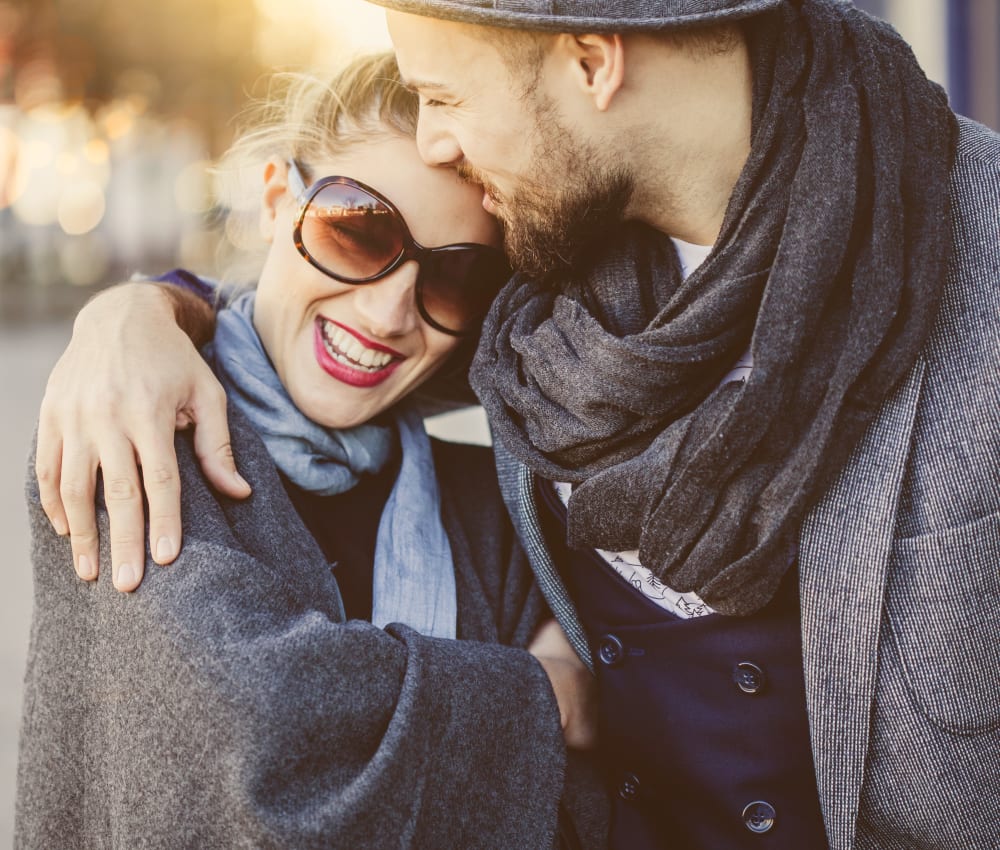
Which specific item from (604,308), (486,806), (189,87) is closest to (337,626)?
(486,806)

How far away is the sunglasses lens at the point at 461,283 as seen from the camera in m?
2.13

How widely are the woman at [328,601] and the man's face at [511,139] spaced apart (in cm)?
11

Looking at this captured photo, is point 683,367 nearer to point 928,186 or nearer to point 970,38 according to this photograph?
point 928,186

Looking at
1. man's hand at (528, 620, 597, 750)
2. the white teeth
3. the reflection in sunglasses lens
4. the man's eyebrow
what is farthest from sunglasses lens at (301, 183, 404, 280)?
man's hand at (528, 620, 597, 750)

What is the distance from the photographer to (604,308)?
2057 millimetres

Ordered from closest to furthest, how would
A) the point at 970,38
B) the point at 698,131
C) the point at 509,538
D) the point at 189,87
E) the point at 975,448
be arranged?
the point at 975,448 < the point at 698,131 < the point at 509,538 < the point at 970,38 < the point at 189,87

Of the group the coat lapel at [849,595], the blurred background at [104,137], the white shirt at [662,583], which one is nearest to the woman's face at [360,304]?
the white shirt at [662,583]

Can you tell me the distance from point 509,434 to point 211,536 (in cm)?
63

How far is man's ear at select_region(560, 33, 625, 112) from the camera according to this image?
189cm

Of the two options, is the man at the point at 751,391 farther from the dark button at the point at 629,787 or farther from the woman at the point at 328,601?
the woman at the point at 328,601

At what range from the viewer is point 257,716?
5.04ft

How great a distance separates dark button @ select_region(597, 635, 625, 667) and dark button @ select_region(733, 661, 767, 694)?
0.26 meters

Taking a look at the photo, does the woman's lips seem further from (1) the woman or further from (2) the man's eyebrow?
(2) the man's eyebrow

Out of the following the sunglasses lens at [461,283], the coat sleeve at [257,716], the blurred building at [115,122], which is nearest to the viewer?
the coat sleeve at [257,716]
